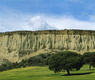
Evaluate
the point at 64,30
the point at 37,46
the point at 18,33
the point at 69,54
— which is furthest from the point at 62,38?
the point at 69,54

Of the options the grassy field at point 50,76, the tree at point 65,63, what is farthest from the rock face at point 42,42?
the tree at point 65,63

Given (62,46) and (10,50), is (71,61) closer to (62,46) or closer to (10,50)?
(62,46)

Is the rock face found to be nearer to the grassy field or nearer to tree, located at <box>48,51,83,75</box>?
the grassy field

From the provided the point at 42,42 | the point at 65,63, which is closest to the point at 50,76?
the point at 65,63

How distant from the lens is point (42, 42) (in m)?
126

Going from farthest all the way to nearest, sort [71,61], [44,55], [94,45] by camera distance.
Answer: [94,45] → [44,55] → [71,61]

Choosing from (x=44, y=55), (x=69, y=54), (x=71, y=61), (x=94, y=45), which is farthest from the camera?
(x=94, y=45)

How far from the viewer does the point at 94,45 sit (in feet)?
401

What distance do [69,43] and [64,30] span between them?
7964 mm

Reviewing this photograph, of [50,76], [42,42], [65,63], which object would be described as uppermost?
[42,42]

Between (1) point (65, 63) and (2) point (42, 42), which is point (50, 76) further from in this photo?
(2) point (42, 42)

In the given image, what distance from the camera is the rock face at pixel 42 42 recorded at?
122 metres

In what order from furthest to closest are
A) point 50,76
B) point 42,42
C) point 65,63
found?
point 42,42, point 65,63, point 50,76

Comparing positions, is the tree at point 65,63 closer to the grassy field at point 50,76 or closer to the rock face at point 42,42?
the grassy field at point 50,76
